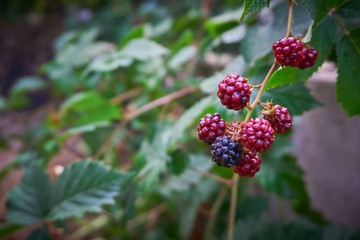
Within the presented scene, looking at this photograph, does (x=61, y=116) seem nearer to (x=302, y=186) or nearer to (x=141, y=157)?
(x=141, y=157)

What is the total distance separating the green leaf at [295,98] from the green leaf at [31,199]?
82 centimetres

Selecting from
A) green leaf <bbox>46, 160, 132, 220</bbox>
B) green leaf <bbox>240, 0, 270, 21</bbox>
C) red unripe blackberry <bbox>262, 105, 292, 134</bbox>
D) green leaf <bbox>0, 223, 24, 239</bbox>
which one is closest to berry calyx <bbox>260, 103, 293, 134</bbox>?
red unripe blackberry <bbox>262, 105, 292, 134</bbox>

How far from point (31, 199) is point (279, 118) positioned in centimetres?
90

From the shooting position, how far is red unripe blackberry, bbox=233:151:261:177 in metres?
0.41

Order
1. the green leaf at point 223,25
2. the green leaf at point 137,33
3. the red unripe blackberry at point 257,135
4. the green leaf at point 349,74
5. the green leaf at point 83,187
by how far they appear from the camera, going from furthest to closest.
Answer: the green leaf at point 137,33, the green leaf at point 223,25, the green leaf at point 83,187, the green leaf at point 349,74, the red unripe blackberry at point 257,135

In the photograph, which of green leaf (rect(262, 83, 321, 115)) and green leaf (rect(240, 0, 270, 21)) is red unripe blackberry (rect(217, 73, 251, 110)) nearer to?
green leaf (rect(240, 0, 270, 21))

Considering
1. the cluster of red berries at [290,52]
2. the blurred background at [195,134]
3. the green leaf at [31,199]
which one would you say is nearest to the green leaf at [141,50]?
the blurred background at [195,134]

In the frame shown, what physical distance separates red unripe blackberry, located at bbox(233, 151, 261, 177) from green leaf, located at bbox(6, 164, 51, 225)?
756 millimetres

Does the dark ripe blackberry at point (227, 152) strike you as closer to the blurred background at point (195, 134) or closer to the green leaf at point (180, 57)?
the blurred background at point (195, 134)

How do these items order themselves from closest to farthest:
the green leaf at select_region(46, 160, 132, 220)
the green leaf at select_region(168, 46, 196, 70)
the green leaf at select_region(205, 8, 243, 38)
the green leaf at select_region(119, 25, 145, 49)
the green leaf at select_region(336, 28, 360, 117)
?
the green leaf at select_region(336, 28, 360, 117)
the green leaf at select_region(46, 160, 132, 220)
the green leaf at select_region(205, 8, 243, 38)
the green leaf at select_region(119, 25, 145, 49)
the green leaf at select_region(168, 46, 196, 70)

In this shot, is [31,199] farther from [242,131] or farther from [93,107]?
[242,131]

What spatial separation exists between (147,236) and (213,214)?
19.7 inches

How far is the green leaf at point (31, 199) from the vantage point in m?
0.88

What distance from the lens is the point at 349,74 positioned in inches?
20.5
